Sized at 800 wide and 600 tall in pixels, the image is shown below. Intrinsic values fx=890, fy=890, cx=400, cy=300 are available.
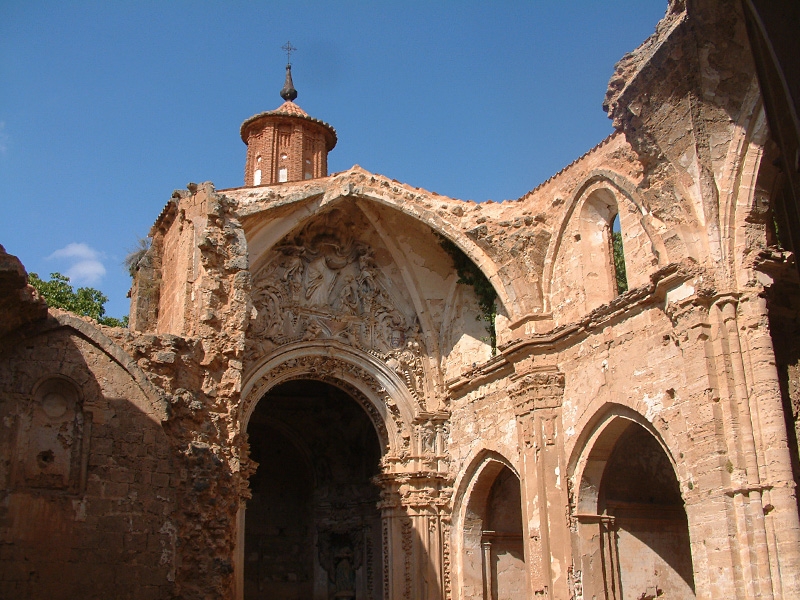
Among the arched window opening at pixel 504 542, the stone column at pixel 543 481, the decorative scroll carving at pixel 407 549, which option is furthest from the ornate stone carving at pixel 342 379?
the stone column at pixel 543 481

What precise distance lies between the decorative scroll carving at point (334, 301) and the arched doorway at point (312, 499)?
2.34 meters

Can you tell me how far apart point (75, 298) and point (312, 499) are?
28.6 feet

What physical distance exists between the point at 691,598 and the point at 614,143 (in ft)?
19.5

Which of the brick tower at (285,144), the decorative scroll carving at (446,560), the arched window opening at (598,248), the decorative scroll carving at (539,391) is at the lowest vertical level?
the decorative scroll carving at (446,560)

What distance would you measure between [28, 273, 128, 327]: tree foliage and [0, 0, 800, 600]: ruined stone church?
302 inches

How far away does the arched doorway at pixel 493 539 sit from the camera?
13.6m

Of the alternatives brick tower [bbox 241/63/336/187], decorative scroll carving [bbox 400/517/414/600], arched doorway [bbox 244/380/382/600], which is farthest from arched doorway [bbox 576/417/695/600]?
brick tower [bbox 241/63/336/187]

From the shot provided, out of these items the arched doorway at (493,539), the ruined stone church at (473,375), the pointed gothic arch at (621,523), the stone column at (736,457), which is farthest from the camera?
the arched doorway at (493,539)

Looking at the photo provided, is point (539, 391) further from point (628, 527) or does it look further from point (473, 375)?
point (628, 527)

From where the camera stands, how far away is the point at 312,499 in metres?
18.1

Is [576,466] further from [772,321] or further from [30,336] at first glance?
[30,336]

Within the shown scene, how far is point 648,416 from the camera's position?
1025cm

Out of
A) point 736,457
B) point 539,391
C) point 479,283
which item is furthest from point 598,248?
point 736,457

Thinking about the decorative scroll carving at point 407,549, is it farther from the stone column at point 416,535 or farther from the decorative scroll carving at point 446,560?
the decorative scroll carving at point 446,560
